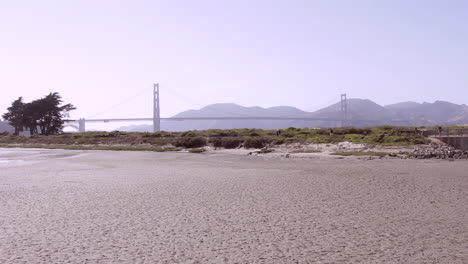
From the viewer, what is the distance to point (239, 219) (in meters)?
7.82

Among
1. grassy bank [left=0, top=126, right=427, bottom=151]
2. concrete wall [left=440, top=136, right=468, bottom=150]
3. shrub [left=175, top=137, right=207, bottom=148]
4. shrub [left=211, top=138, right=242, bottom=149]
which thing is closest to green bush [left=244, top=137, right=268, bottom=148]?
grassy bank [left=0, top=126, right=427, bottom=151]

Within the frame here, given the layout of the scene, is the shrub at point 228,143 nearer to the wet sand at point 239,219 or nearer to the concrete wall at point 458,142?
the concrete wall at point 458,142

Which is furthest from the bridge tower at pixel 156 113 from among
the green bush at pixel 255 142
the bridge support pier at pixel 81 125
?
the green bush at pixel 255 142

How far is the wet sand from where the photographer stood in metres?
5.80

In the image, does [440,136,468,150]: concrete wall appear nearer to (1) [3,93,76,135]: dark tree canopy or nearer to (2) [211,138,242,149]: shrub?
(2) [211,138,242,149]: shrub

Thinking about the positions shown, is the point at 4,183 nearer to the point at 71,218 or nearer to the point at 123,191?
the point at 123,191

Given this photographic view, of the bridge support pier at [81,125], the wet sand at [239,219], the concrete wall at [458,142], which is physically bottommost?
the wet sand at [239,219]

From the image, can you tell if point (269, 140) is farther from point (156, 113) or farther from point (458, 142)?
point (156, 113)

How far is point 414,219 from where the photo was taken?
25.0 ft

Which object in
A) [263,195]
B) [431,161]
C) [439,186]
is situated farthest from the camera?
[431,161]

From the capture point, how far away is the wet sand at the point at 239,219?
19.0 ft

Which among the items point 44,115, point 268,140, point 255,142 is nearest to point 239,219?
point 255,142

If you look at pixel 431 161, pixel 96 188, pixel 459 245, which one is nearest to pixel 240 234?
pixel 459 245

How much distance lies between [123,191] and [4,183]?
4.54 m
